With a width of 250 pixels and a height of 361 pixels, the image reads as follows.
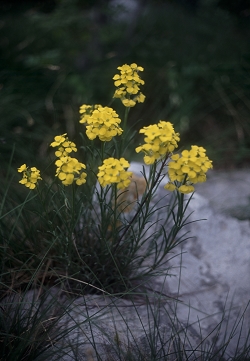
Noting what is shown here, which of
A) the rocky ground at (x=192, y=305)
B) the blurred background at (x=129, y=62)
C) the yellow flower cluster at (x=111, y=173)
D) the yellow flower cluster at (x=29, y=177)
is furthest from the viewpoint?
the blurred background at (x=129, y=62)

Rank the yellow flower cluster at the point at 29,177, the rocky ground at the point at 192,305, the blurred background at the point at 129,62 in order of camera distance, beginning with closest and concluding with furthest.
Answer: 1. the yellow flower cluster at the point at 29,177
2. the rocky ground at the point at 192,305
3. the blurred background at the point at 129,62

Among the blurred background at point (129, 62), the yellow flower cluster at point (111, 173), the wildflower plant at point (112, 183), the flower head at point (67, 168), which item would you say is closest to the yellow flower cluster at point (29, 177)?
the wildflower plant at point (112, 183)

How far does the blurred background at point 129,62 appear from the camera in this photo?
3.17m

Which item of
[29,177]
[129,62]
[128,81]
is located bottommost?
[29,177]

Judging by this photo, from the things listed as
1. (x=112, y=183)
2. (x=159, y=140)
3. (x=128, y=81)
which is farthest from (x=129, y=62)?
(x=159, y=140)

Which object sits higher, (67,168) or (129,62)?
(129,62)

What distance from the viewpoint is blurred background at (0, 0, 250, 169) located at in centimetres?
317

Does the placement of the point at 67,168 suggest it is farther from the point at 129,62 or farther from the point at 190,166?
the point at 129,62

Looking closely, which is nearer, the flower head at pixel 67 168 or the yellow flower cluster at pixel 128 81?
the flower head at pixel 67 168

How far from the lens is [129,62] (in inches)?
143

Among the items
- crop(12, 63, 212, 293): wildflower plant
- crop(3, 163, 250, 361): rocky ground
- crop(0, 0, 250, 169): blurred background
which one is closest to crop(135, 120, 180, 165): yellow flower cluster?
crop(12, 63, 212, 293): wildflower plant

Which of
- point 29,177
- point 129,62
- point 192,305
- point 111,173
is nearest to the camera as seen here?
point 111,173

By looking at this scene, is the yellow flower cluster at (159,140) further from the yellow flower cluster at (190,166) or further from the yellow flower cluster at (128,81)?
the yellow flower cluster at (128,81)

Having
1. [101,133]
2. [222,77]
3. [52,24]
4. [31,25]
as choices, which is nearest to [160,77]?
[222,77]
